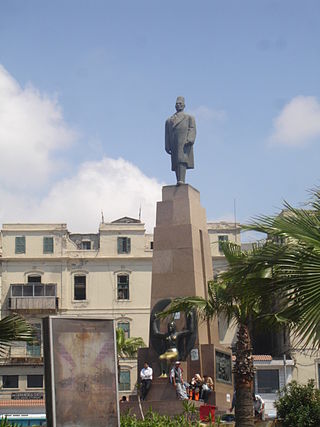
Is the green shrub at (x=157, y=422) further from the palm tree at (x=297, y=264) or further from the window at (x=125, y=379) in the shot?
the window at (x=125, y=379)

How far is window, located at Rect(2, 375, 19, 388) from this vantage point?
5443 cm

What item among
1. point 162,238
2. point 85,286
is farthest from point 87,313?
point 162,238

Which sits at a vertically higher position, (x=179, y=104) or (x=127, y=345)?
(x=179, y=104)

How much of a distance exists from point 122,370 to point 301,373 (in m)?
11.8

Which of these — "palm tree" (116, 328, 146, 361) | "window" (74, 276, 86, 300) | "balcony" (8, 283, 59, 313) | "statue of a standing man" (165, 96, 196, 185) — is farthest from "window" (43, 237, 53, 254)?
"statue of a standing man" (165, 96, 196, 185)

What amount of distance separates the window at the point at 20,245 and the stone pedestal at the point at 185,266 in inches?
1181

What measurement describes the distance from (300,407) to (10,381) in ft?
123

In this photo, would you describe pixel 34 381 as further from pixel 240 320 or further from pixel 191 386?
pixel 240 320

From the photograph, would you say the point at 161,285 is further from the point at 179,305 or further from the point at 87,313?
the point at 87,313

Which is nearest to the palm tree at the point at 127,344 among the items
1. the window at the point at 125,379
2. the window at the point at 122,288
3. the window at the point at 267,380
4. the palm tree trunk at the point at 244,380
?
the window at the point at 125,379

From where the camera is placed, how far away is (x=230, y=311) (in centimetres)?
2036

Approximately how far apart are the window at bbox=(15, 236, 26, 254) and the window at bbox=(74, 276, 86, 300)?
403cm

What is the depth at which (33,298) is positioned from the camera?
5588 cm

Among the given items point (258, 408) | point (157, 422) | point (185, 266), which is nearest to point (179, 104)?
point (185, 266)
